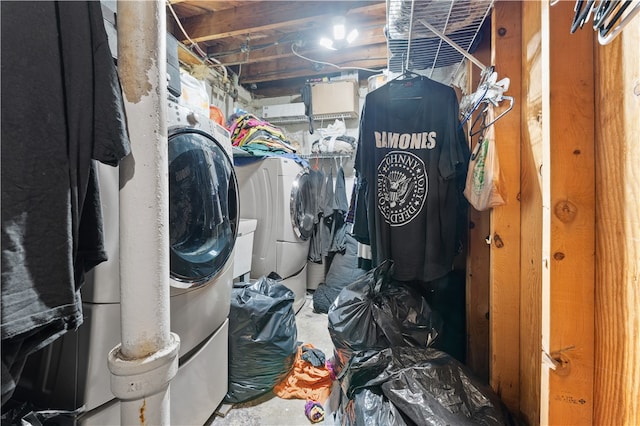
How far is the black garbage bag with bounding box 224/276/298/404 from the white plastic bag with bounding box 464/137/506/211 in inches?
41.8

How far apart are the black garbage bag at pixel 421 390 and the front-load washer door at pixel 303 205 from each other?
1.42 meters

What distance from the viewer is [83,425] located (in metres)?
0.69

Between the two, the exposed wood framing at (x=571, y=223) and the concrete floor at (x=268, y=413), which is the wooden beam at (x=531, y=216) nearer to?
the exposed wood framing at (x=571, y=223)

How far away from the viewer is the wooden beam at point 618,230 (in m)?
0.53

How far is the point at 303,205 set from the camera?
2508mm

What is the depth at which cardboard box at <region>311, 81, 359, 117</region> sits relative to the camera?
3.13m

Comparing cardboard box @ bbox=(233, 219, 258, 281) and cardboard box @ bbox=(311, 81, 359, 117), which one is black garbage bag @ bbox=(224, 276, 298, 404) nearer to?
cardboard box @ bbox=(233, 219, 258, 281)

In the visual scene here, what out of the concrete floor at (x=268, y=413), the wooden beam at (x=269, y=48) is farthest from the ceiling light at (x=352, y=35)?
the concrete floor at (x=268, y=413)

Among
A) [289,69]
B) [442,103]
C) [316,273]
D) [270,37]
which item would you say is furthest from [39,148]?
[289,69]

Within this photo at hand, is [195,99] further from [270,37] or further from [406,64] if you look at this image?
[270,37]

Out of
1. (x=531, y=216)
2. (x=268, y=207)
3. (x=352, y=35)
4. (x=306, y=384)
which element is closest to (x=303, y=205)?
(x=268, y=207)

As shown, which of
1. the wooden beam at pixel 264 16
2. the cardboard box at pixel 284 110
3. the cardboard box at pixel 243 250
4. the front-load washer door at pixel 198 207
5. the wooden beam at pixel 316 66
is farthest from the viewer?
the cardboard box at pixel 284 110

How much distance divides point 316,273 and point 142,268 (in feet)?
8.21

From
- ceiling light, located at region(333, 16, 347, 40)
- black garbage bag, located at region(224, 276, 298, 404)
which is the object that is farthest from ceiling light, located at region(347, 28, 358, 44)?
black garbage bag, located at region(224, 276, 298, 404)
